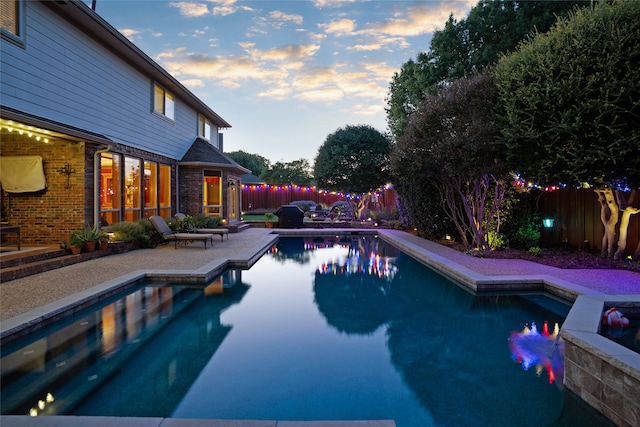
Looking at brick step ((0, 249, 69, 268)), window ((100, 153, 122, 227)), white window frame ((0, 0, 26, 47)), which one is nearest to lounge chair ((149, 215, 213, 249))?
window ((100, 153, 122, 227))

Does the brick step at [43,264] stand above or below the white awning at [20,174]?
below

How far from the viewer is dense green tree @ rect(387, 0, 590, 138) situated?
583 inches

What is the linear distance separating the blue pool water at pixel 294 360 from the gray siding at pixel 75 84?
440 centimetres

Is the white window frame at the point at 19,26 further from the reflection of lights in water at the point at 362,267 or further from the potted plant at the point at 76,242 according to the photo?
the reflection of lights in water at the point at 362,267

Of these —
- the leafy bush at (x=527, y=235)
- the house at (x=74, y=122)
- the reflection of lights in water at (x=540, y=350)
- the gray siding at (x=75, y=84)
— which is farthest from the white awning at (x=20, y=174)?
the leafy bush at (x=527, y=235)

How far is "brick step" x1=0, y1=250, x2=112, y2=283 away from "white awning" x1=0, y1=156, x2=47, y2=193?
1785 mm

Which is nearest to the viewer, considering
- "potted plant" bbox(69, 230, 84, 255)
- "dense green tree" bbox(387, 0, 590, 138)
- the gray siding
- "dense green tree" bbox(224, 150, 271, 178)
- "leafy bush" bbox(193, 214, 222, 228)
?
the gray siding

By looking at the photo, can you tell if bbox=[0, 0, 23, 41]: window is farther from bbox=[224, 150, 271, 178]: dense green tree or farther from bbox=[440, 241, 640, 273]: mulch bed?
bbox=[224, 150, 271, 178]: dense green tree

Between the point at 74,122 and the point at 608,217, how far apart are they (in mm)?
12498

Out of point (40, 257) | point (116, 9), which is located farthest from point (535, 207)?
point (116, 9)

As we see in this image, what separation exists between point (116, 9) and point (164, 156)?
15.8 ft

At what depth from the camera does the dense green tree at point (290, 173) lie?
46344 millimetres

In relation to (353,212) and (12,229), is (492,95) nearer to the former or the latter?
(12,229)

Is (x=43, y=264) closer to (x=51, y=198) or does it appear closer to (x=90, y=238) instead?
(x=90, y=238)
